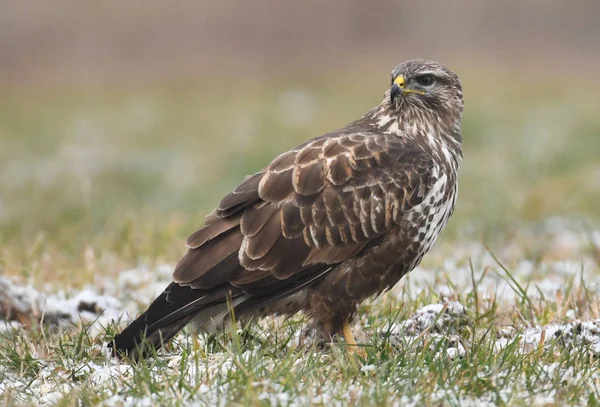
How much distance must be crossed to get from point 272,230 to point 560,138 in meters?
9.14

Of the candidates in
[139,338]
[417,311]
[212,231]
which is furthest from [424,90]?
[139,338]

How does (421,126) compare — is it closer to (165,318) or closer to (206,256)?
(206,256)

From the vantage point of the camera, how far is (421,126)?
5.66 meters

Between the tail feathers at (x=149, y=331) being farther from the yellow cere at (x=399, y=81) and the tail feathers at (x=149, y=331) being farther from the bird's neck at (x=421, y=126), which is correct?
the yellow cere at (x=399, y=81)

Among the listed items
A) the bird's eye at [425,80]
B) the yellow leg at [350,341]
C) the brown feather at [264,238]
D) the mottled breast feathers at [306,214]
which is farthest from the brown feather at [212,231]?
the bird's eye at [425,80]

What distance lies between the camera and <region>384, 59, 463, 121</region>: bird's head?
18.7 feet

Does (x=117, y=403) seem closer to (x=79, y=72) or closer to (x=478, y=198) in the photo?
(x=478, y=198)

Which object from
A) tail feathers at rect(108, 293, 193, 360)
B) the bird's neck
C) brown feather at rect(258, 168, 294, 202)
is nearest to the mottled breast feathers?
brown feather at rect(258, 168, 294, 202)

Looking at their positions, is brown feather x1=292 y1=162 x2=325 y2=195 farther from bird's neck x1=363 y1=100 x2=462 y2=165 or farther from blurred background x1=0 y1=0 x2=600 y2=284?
blurred background x1=0 y1=0 x2=600 y2=284

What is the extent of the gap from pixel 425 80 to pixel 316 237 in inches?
51.5

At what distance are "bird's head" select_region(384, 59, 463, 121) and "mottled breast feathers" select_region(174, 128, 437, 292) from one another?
53cm

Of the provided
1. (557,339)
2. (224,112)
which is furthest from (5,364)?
(224,112)

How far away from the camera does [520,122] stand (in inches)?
603

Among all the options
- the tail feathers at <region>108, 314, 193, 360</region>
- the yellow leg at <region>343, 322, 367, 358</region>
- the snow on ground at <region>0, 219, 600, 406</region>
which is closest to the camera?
the snow on ground at <region>0, 219, 600, 406</region>
